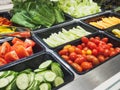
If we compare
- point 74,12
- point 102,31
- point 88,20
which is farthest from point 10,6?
point 102,31

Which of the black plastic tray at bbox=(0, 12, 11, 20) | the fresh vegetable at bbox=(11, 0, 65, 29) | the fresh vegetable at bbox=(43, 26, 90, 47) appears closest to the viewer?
the fresh vegetable at bbox=(43, 26, 90, 47)

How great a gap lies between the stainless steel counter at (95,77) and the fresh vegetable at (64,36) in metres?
0.50

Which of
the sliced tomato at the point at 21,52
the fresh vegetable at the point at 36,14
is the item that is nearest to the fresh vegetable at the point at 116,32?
the fresh vegetable at the point at 36,14

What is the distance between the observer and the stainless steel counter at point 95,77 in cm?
120

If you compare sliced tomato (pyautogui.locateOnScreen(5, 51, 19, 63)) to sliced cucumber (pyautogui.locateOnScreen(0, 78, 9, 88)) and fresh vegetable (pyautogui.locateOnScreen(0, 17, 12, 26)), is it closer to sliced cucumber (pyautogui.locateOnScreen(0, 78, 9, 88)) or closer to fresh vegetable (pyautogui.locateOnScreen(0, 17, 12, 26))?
sliced cucumber (pyautogui.locateOnScreen(0, 78, 9, 88))

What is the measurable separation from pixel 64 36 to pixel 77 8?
0.62m

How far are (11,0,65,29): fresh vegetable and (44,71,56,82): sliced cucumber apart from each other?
713 mm

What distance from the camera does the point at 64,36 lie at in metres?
1.87

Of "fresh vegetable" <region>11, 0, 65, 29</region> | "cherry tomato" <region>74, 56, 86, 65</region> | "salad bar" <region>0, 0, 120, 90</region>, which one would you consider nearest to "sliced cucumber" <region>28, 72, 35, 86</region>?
"salad bar" <region>0, 0, 120, 90</region>

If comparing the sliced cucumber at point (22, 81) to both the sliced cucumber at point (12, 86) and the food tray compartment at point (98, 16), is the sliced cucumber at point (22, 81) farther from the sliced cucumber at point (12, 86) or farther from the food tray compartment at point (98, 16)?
the food tray compartment at point (98, 16)

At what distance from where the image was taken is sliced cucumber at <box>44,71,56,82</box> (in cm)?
124

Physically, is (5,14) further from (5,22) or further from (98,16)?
(98,16)

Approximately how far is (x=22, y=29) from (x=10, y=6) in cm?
58

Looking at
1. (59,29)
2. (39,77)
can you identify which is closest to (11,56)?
(39,77)
